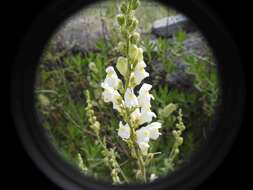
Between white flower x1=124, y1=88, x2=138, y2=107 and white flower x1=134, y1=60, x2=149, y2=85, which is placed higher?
white flower x1=134, y1=60, x2=149, y2=85

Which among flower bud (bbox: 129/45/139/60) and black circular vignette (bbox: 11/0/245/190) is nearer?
black circular vignette (bbox: 11/0/245/190)

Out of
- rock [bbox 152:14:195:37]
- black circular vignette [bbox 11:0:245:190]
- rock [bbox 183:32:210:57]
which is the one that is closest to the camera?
black circular vignette [bbox 11:0:245:190]

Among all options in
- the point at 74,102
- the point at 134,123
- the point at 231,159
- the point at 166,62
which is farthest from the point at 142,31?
the point at 231,159

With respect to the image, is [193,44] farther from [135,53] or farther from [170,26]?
[135,53]

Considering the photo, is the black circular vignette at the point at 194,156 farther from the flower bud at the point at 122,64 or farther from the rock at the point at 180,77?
the rock at the point at 180,77

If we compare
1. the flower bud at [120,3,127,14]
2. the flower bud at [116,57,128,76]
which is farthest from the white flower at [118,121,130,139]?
the flower bud at [120,3,127,14]

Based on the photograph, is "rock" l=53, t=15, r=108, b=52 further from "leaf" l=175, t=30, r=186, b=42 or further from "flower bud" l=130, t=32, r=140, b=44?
"flower bud" l=130, t=32, r=140, b=44
